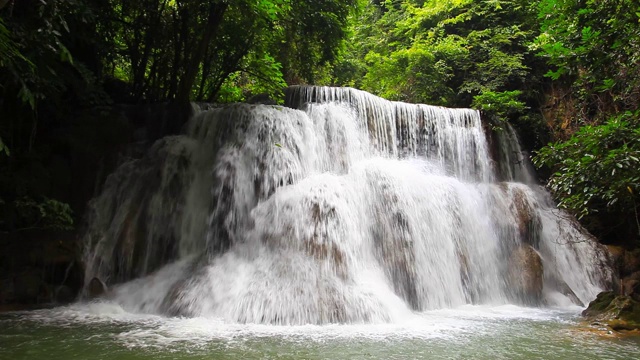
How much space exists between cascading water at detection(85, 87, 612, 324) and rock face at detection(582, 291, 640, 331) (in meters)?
2.09

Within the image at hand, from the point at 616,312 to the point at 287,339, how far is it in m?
4.86

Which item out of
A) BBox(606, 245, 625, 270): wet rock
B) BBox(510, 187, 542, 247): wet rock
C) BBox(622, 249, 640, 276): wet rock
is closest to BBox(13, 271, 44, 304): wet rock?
BBox(510, 187, 542, 247): wet rock

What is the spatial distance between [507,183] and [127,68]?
38.8 ft

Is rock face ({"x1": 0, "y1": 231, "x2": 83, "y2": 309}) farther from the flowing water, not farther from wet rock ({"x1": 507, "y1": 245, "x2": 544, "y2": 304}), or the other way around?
wet rock ({"x1": 507, "y1": 245, "x2": 544, "y2": 304})

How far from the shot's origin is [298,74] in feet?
42.4

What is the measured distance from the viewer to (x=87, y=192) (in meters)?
9.25

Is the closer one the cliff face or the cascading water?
the cascading water

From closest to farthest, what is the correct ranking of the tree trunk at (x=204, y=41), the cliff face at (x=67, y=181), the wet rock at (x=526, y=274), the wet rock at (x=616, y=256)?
1. the cliff face at (x=67, y=181)
2. the wet rock at (x=526, y=274)
3. the tree trunk at (x=204, y=41)
4. the wet rock at (x=616, y=256)

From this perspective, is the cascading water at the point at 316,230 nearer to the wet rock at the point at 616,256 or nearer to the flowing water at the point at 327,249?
the flowing water at the point at 327,249

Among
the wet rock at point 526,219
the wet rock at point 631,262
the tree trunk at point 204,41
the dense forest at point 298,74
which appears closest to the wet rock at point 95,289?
the dense forest at point 298,74

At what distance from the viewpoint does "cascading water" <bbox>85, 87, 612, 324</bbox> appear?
7051 mm

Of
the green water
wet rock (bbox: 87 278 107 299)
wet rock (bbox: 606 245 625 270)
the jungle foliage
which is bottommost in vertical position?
the green water

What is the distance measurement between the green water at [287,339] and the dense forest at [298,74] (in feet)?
6.17

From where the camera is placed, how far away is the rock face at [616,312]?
6203 millimetres
